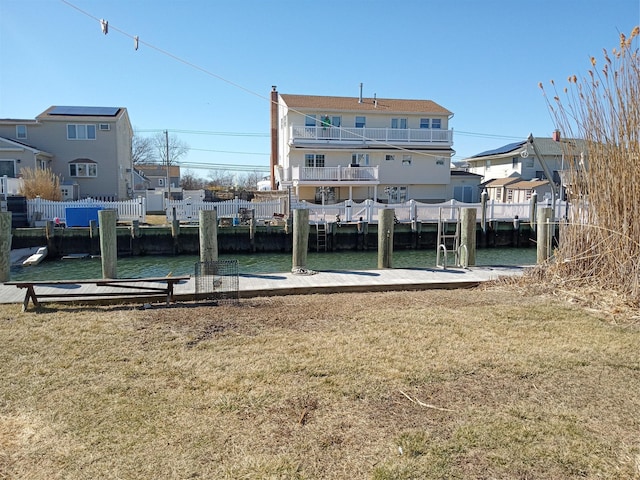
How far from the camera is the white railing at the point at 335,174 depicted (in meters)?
32.2

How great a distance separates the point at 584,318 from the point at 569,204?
2.84m

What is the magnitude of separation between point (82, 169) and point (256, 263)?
21.1 meters

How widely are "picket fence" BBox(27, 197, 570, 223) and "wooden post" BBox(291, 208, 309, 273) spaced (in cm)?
1153

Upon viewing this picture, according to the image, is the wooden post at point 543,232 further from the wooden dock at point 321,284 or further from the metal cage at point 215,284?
the metal cage at point 215,284

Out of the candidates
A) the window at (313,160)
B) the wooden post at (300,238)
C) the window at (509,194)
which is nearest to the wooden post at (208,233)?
the wooden post at (300,238)

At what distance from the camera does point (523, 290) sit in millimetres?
8898

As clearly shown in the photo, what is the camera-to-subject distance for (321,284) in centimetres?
970

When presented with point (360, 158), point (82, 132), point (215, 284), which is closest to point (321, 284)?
point (215, 284)

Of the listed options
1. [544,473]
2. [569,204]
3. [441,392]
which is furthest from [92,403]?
[569,204]

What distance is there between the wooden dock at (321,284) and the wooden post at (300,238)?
532 mm

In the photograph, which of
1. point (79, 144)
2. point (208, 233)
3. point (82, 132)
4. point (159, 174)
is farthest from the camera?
point (159, 174)

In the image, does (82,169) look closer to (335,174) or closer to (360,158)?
(335,174)

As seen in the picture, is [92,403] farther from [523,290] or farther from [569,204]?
[569,204]

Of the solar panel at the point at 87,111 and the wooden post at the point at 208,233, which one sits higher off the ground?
the solar panel at the point at 87,111
